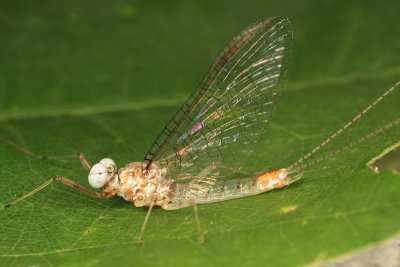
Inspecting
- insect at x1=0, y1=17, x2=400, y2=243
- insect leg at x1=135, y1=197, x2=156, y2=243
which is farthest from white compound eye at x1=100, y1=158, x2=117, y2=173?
insect leg at x1=135, y1=197, x2=156, y2=243

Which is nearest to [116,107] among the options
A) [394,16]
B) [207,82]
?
[207,82]

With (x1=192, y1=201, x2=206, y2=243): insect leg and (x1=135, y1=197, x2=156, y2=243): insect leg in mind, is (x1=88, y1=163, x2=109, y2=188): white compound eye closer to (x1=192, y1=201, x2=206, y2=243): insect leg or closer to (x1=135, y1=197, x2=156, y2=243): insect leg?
(x1=135, y1=197, x2=156, y2=243): insect leg

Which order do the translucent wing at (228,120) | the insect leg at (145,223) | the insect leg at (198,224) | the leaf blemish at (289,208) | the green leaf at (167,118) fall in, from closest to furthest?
the green leaf at (167,118) < the insect leg at (198,224) < the leaf blemish at (289,208) < the insect leg at (145,223) < the translucent wing at (228,120)

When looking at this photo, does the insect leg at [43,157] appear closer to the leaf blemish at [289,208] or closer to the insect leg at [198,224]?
the insect leg at [198,224]

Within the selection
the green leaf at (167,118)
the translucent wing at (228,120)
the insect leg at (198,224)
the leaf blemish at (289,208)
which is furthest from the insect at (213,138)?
the leaf blemish at (289,208)

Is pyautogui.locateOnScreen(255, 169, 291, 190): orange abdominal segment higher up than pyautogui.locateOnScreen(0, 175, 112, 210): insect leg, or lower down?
lower down

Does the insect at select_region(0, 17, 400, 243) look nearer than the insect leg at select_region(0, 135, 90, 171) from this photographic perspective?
Yes
